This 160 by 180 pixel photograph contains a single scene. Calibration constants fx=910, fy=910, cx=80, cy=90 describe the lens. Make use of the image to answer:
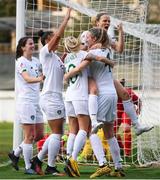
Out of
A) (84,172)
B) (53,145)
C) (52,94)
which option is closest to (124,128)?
(84,172)

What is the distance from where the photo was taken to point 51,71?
11867mm

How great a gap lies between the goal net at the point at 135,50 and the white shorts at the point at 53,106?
2331 mm

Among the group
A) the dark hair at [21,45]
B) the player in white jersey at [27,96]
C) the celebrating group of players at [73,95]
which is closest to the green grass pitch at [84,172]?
the celebrating group of players at [73,95]

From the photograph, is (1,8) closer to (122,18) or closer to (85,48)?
(122,18)

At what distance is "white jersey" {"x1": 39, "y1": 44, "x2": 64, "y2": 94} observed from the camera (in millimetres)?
11828

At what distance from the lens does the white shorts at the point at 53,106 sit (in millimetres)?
11734

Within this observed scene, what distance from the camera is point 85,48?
11.8 m

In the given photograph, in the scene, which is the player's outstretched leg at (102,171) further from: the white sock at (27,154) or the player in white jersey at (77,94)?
the white sock at (27,154)

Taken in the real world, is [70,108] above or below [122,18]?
below

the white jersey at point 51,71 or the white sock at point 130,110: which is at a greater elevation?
the white jersey at point 51,71

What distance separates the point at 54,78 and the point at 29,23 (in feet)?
10.6

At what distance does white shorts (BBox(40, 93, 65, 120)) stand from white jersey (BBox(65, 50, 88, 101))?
226 mm

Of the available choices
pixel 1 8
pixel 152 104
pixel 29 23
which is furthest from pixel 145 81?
pixel 1 8

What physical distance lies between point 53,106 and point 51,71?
47 cm
